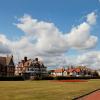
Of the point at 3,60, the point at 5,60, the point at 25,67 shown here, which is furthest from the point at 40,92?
the point at 25,67

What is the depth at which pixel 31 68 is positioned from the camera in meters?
160

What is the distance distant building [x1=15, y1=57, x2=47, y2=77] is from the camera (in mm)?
160375

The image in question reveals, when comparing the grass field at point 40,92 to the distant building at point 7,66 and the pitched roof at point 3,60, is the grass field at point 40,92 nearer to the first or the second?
the distant building at point 7,66

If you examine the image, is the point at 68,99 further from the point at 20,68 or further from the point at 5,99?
the point at 20,68

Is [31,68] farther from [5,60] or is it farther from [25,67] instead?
[5,60]

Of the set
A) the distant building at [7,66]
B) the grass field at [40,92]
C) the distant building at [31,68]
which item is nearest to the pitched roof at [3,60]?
the distant building at [7,66]

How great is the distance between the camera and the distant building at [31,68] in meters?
160

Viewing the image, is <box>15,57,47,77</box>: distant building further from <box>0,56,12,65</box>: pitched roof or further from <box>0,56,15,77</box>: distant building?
<box>0,56,12,65</box>: pitched roof

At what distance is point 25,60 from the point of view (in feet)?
554

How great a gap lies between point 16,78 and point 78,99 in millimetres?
76555

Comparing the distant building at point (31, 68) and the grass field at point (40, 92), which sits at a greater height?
the distant building at point (31, 68)

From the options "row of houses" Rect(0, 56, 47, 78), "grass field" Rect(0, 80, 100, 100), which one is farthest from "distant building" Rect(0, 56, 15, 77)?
"grass field" Rect(0, 80, 100, 100)

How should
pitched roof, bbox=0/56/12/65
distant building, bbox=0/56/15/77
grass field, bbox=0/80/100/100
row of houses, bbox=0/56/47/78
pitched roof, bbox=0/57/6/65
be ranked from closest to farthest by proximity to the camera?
grass field, bbox=0/80/100/100 < distant building, bbox=0/56/15/77 < pitched roof, bbox=0/57/6/65 < pitched roof, bbox=0/56/12/65 < row of houses, bbox=0/56/47/78

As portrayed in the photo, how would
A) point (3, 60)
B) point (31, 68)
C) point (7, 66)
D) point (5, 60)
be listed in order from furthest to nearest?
point (31, 68) < point (5, 60) < point (3, 60) < point (7, 66)
